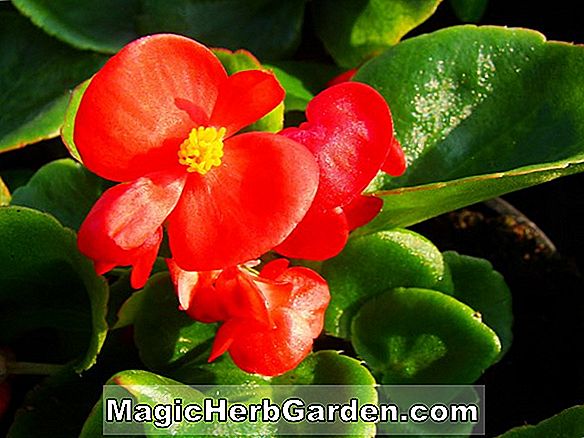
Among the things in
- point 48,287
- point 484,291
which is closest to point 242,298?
point 48,287

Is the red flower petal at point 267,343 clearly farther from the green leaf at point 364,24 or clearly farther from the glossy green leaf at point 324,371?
the green leaf at point 364,24

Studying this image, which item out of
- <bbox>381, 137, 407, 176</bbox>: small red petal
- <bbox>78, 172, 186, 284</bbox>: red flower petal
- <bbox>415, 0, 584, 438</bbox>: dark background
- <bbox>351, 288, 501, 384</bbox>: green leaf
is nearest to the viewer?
<bbox>78, 172, 186, 284</bbox>: red flower petal

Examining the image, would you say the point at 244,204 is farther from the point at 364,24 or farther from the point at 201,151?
the point at 364,24

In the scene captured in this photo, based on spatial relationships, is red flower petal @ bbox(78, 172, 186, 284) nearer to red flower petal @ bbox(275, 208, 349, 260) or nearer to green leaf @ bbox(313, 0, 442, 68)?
red flower petal @ bbox(275, 208, 349, 260)

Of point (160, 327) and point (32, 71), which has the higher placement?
point (32, 71)

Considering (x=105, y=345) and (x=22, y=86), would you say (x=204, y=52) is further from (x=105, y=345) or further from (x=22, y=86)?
(x=22, y=86)

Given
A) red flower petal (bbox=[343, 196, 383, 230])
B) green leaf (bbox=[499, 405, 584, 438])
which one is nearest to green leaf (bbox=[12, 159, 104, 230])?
red flower petal (bbox=[343, 196, 383, 230])
